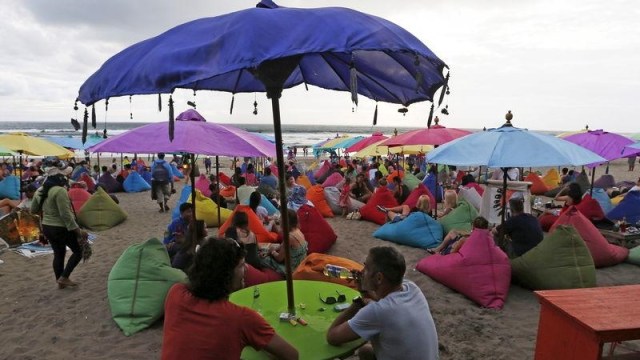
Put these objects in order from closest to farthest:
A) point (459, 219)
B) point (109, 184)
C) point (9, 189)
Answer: point (459, 219), point (9, 189), point (109, 184)

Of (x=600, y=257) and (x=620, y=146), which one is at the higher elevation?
(x=620, y=146)

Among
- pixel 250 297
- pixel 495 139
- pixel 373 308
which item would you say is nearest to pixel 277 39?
pixel 373 308

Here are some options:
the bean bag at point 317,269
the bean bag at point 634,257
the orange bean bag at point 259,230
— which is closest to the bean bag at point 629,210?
the bean bag at point 634,257

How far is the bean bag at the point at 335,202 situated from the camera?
10.3 m

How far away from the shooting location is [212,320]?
1.93 m

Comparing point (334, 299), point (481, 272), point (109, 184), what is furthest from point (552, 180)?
point (109, 184)

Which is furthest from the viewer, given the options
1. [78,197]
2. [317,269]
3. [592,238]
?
[78,197]

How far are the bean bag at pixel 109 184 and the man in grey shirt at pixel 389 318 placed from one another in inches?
576

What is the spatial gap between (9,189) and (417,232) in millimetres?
11256

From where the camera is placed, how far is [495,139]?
5.13 meters

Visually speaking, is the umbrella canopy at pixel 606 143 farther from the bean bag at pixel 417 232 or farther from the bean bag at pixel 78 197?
the bean bag at pixel 78 197

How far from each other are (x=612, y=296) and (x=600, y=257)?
3.66m

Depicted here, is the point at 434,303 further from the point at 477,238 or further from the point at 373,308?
the point at 373,308

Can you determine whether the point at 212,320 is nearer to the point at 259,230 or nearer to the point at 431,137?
the point at 259,230
